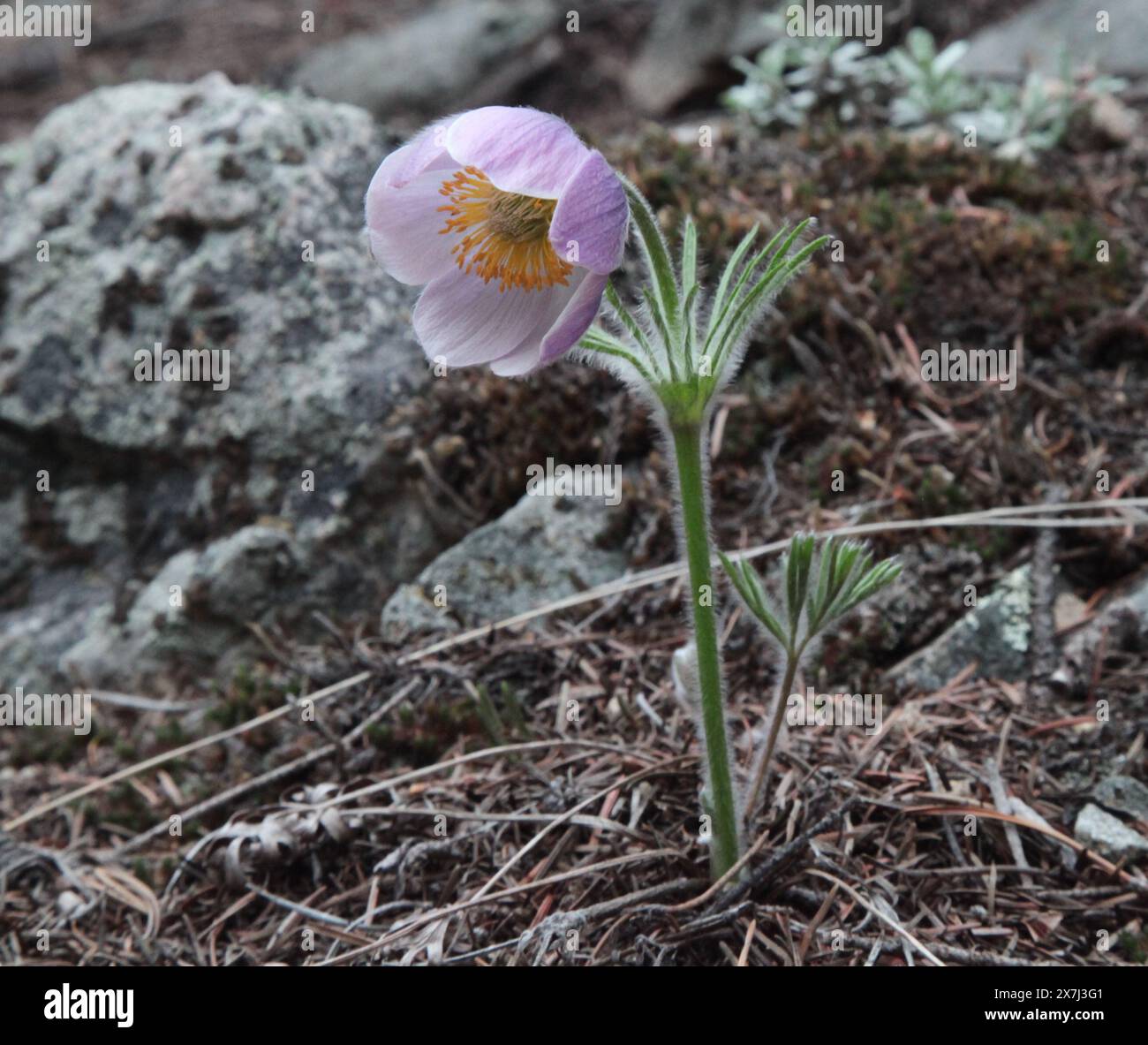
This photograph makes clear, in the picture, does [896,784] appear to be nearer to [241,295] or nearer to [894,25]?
[241,295]

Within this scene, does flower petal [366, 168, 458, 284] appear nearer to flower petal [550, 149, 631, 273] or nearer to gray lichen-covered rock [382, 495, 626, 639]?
flower petal [550, 149, 631, 273]

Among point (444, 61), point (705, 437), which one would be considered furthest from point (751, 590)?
point (444, 61)

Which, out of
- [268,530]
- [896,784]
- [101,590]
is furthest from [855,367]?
[101,590]

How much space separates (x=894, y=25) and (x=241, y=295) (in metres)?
4.07

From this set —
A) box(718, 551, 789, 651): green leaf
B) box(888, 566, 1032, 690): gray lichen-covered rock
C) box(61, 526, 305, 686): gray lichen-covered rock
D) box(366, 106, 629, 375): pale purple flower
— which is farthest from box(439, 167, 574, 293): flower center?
box(61, 526, 305, 686): gray lichen-covered rock

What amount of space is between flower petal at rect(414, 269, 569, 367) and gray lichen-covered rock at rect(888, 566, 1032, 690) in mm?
1364

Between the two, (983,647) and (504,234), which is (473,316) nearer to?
(504,234)

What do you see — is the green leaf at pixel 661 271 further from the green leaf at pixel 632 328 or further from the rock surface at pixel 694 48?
the rock surface at pixel 694 48

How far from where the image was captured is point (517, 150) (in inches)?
68.1

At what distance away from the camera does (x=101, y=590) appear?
360 cm

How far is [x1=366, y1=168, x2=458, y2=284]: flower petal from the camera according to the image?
75.9 inches

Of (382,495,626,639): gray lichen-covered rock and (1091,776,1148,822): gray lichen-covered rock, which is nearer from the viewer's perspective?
(1091,776,1148,822): gray lichen-covered rock

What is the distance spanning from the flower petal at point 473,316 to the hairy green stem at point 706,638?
300mm
